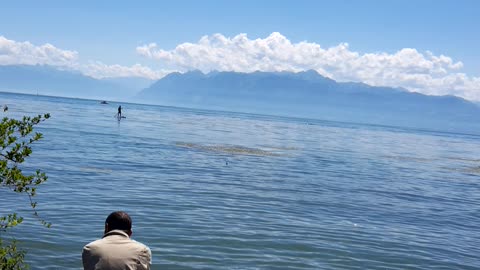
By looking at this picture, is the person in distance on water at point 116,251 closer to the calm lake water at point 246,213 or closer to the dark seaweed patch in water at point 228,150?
the calm lake water at point 246,213

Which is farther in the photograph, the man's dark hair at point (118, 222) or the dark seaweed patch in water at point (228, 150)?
the dark seaweed patch in water at point (228, 150)

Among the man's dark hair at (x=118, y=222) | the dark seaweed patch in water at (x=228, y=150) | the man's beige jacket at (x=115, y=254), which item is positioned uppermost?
the man's dark hair at (x=118, y=222)

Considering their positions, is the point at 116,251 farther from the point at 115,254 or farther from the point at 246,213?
the point at 246,213

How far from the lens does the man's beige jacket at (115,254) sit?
6.91 metres

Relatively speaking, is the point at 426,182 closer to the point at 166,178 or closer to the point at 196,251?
the point at 166,178

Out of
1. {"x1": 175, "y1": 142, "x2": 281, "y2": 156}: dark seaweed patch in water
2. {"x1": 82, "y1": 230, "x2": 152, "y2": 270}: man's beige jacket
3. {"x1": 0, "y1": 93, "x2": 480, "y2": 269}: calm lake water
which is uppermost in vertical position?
{"x1": 82, "y1": 230, "x2": 152, "y2": 270}: man's beige jacket

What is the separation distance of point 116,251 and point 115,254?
4 cm

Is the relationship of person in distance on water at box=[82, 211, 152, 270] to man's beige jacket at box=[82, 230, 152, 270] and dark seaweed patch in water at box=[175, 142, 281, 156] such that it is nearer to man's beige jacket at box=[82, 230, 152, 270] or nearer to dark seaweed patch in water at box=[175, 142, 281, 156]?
man's beige jacket at box=[82, 230, 152, 270]

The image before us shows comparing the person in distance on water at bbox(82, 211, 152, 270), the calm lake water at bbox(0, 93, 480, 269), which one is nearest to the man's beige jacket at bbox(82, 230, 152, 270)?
the person in distance on water at bbox(82, 211, 152, 270)

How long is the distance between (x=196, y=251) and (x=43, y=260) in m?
4.27

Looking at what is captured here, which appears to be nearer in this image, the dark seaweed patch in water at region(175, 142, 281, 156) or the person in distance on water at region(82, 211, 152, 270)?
the person in distance on water at region(82, 211, 152, 270)

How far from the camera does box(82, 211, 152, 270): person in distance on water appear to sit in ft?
22.7

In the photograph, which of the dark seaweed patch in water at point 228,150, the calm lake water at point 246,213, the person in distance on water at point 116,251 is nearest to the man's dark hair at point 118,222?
the person in distance on water at point 116,251

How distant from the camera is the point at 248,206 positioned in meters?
24.7
